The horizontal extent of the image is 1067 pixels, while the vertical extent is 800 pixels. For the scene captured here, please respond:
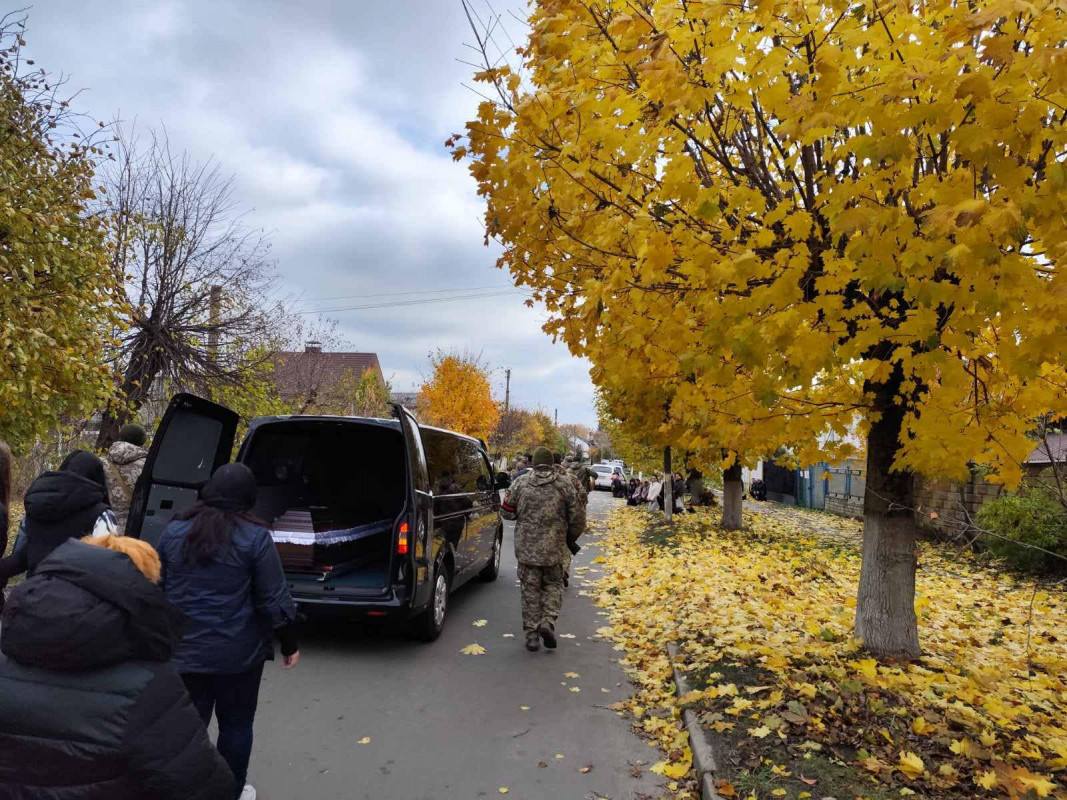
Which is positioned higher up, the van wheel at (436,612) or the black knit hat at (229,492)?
the black knit hat at (229,492)

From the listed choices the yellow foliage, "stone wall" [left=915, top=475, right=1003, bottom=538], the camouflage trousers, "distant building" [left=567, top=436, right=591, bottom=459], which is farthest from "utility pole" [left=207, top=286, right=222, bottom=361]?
"distant building" [left=567, top=436, right=591, bottom=459]

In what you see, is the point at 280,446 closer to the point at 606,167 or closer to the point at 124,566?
the point at 606,167

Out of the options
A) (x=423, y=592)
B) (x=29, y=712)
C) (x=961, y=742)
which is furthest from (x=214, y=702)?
(x=961, y=742)

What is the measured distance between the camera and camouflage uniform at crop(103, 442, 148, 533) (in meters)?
6.93

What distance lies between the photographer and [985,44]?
2756 millimetres

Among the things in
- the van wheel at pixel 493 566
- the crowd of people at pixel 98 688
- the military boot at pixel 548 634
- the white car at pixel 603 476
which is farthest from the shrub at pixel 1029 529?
the white car at pixel 603 476

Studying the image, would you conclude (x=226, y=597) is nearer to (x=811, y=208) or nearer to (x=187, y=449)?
(x=187, y=449)

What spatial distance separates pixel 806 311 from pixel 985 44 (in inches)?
56.0

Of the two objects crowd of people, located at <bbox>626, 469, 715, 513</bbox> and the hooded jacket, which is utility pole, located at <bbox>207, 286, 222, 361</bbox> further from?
crowd of people, located at <bbox>626, 469, 715, 513</bbox>

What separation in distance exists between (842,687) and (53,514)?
455 centimetres

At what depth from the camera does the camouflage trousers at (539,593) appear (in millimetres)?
6402

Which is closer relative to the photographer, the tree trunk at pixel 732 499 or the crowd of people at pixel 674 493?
the tree trunk at pixel 732 499

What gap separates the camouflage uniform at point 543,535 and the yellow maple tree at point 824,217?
1706 millimetres

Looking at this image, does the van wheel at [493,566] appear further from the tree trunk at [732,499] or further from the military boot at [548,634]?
the tree trunk at [732,499]
